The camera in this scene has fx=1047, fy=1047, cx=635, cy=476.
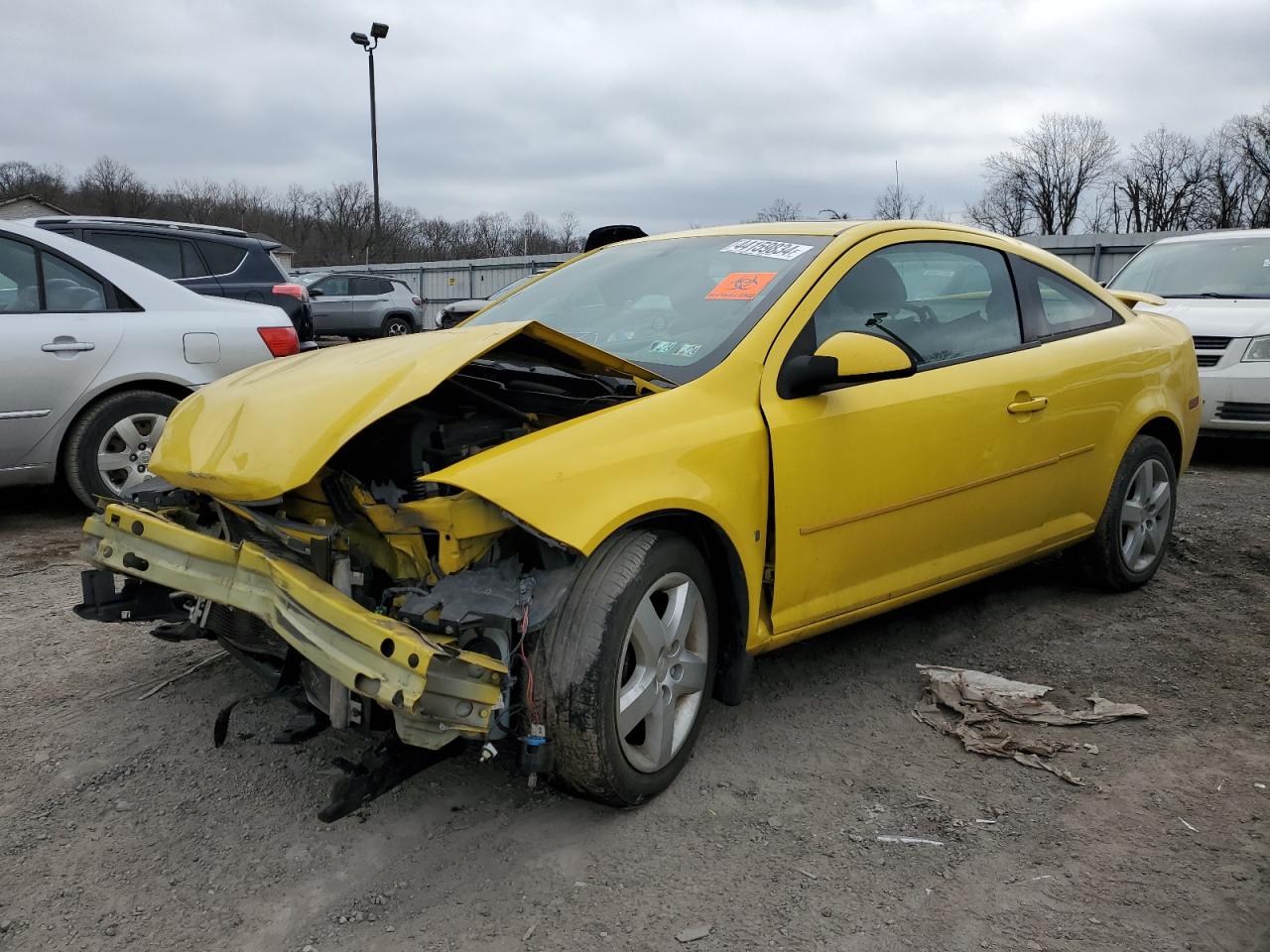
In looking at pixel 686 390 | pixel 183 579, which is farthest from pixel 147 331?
pixel 686 390

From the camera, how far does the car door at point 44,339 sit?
5.25 meters

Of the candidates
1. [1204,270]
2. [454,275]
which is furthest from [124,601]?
[454,275]

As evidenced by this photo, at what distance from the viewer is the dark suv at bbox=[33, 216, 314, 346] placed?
24.3 feet

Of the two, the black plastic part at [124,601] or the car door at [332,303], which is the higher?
the car door at [332,303]

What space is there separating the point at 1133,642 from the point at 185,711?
11.4ft

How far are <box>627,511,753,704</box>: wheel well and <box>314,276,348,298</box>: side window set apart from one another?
21571 millimetres

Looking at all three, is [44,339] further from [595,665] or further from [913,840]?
[913,840]

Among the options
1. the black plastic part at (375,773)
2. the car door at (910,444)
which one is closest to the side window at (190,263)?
the car door at (910,444)

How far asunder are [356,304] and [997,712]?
A: 21.4 m

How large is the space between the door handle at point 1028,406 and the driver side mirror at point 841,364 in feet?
2.67

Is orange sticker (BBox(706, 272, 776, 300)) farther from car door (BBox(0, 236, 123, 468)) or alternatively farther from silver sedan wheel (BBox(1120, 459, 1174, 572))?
car door (BBox(0, 236, 123, 468))

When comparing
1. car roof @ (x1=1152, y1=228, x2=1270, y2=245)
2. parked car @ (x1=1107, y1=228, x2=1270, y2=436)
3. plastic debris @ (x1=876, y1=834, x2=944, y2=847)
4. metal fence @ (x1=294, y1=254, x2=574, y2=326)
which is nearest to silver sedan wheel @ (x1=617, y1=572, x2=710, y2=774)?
plastic debris @ (x1=876, y1=834, x2=944, y2=847)

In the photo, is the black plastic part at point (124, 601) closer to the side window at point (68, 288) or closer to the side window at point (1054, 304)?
the side window at point (68, 288)

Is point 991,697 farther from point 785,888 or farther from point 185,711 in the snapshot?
point 185,711
